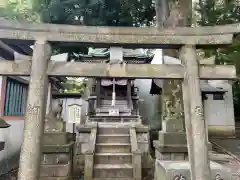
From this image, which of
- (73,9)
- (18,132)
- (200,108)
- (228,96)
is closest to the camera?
(200,108)

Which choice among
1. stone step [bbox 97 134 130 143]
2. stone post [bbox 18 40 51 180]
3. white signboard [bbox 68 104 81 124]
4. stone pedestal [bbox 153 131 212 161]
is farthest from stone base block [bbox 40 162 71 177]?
stone post [bbox 18 40 51 180]

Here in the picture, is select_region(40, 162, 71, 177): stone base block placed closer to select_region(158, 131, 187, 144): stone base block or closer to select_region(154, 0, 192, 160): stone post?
select_region(154, 0, 192, 160): stone post

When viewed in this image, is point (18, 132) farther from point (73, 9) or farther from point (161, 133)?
point (73, 9)

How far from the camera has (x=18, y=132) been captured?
9.62m

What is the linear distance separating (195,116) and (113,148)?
5339 millimetres

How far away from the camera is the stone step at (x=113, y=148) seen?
862 cm

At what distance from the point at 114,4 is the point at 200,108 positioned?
1208 cm

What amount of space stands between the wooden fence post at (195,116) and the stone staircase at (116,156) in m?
3.96

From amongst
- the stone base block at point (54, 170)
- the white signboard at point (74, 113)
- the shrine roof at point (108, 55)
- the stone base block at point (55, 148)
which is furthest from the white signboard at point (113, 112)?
the stone base block at point (54, 170)

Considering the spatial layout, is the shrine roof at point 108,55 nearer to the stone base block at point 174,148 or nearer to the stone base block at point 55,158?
the stone base block at point 55,158

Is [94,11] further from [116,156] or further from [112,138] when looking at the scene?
[116,156]

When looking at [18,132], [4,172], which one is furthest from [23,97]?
[4,172]

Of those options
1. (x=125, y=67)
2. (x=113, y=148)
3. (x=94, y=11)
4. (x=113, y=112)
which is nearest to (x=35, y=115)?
(x=125, y=67)

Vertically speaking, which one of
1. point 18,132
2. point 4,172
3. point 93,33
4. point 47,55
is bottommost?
point 4,172
